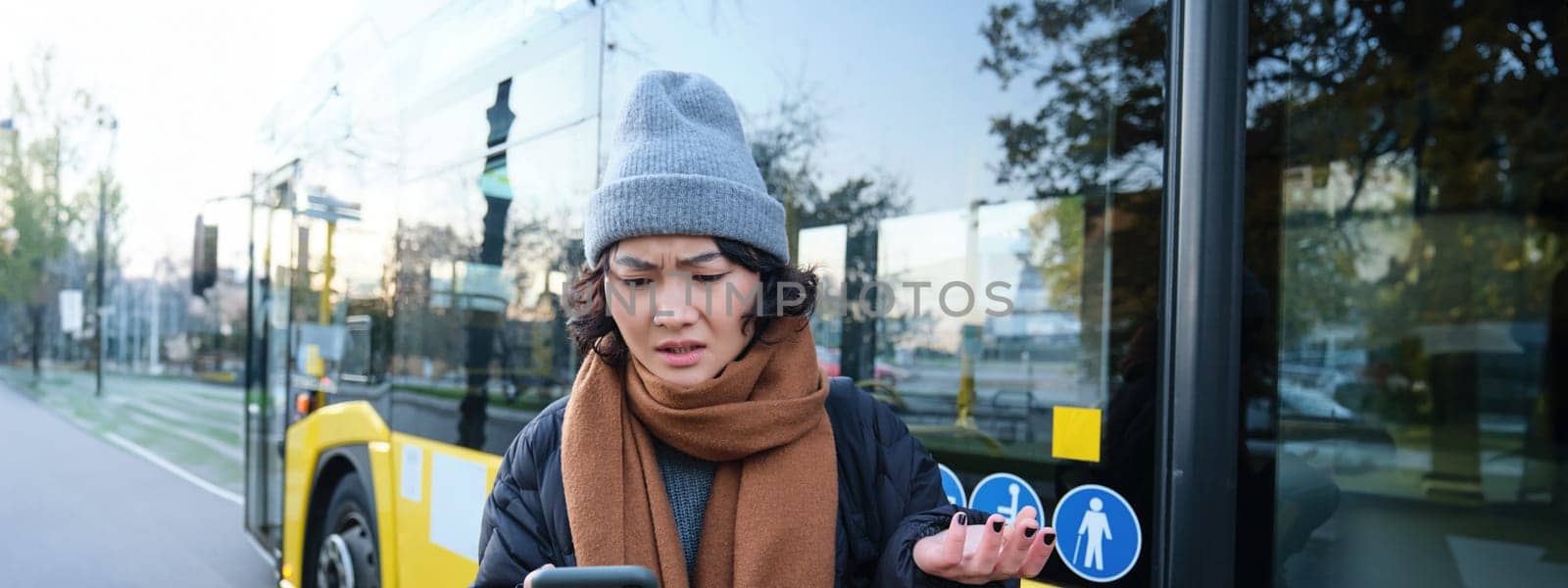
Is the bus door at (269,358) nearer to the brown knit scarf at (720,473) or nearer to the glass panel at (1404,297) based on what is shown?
the brown knit scarf at (720,473)

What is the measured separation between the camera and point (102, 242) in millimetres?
22281

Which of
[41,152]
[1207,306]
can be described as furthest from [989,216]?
[41,152]

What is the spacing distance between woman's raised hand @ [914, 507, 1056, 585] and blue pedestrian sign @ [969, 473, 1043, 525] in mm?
903

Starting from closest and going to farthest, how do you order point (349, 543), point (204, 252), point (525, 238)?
point (525, 238)
point (349, 543)
point (204, 252)

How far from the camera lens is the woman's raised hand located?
40.1 inches

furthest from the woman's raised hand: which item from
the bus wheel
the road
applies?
the road

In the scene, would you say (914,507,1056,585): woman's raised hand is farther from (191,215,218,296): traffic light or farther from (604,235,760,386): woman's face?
(191,215,218,296): traffic light

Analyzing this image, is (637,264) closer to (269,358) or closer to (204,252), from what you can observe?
(269,358)

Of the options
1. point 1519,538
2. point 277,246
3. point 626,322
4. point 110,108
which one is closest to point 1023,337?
point 626,322

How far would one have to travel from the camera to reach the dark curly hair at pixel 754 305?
1.34m

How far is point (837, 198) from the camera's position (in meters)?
2.43

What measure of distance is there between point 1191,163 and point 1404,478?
2.48 metres

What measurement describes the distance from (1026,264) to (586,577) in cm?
128

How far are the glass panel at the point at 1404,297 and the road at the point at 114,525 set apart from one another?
635 centimetres
